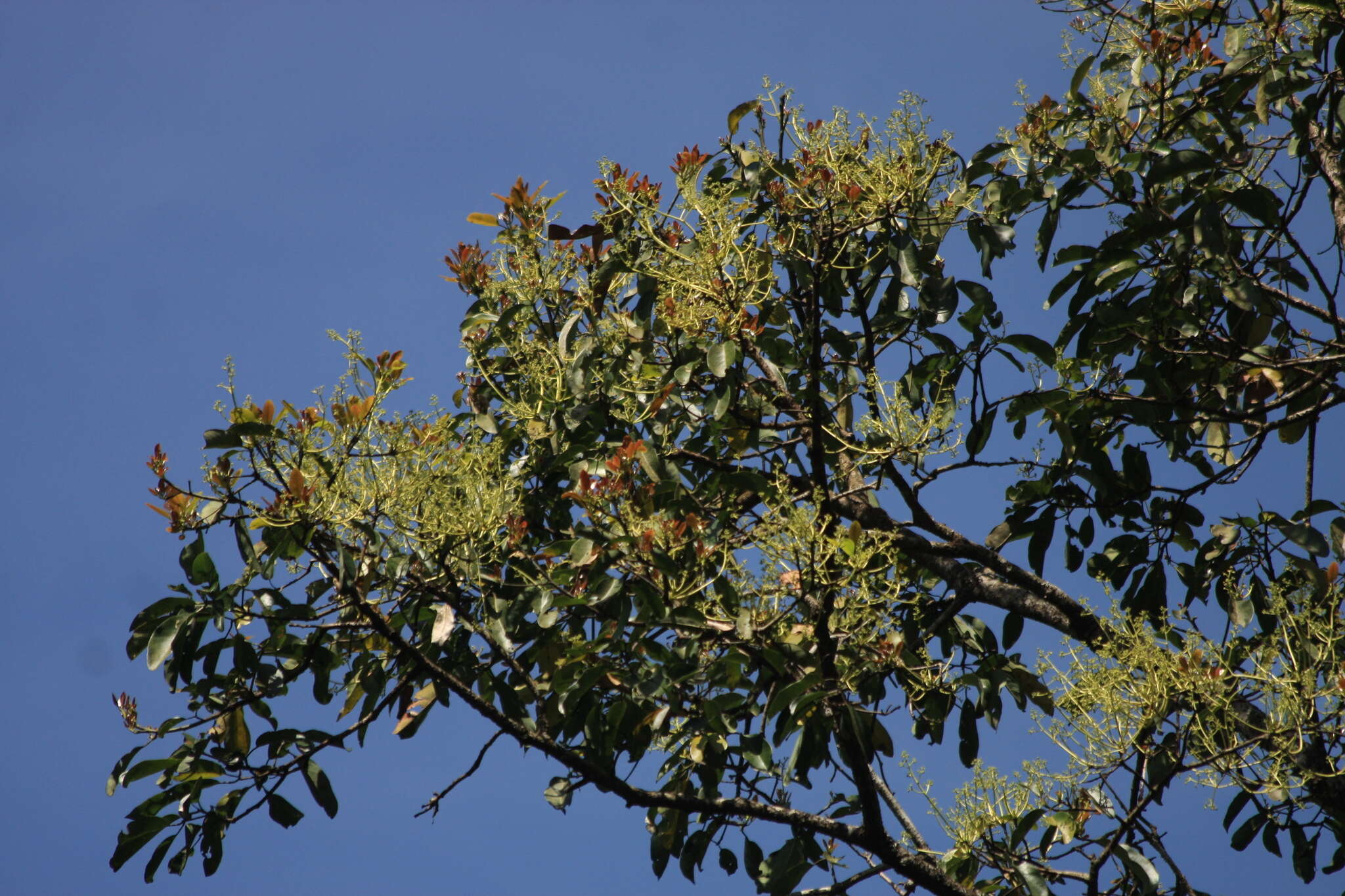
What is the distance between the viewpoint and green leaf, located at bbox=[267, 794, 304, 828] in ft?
8.96

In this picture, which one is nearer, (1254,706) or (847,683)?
(847,683)

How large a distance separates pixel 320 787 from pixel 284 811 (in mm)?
105

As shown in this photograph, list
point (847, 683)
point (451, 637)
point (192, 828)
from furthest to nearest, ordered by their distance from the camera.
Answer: point (451, 637) < point (192, 828) < point (847, 683)

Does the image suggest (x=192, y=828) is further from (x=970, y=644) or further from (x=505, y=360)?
(x=970, y=644)

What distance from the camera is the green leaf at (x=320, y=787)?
107 inches

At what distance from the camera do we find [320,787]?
272 cm

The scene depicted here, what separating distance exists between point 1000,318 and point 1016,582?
0.70 m

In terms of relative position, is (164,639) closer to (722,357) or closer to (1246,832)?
(722,357)

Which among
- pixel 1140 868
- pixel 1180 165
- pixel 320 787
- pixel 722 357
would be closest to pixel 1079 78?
pixel 1180 165

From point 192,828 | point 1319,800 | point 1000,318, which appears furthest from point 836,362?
point 192,828

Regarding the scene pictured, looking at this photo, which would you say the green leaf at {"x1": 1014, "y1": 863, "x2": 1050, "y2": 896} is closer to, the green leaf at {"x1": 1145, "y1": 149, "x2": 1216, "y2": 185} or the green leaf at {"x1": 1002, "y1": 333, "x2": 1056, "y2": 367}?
the green leaf at {"x1": 1002, "y1": 333, "x2": 1056, "y2": 367}

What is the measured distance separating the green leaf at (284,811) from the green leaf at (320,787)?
0.06 metres

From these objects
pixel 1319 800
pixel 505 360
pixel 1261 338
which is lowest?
pixel 1319 800

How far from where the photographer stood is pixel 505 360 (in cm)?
337
